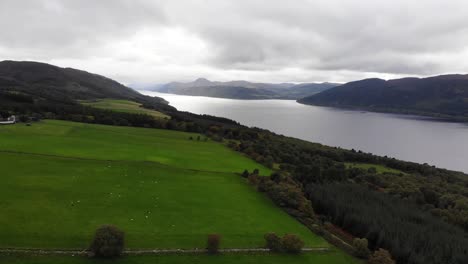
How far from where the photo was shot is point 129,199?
38438mm

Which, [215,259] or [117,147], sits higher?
[117,147]

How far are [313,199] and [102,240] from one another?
33.3 meters

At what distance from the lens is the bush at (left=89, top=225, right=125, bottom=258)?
82.4 feet

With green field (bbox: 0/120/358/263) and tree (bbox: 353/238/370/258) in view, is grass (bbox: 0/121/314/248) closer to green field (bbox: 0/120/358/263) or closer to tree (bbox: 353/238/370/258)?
green field (bbox: 0/120/358/263)

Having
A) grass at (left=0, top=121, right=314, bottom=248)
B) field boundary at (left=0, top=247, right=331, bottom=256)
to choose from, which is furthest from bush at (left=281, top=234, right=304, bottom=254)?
grass at (left=0, top=121, right=314, bottom=248)

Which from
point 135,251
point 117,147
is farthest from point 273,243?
point 117,147

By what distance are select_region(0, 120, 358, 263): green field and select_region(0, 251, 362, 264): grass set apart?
17 centimetres

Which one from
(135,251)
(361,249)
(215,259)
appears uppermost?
(135,251)

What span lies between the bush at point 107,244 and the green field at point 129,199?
104cm

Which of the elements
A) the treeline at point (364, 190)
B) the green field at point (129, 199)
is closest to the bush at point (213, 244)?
the green field at point (129, 199)

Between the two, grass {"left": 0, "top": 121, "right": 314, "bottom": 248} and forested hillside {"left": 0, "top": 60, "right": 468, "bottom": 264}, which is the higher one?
grass {"left": 0, "top": 121, "right": 314, "bottom": 248}

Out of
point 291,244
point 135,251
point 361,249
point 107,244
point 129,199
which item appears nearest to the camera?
point 107,244

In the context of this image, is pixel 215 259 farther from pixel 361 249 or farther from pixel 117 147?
pixel 117 147

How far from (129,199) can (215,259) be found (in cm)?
1528
